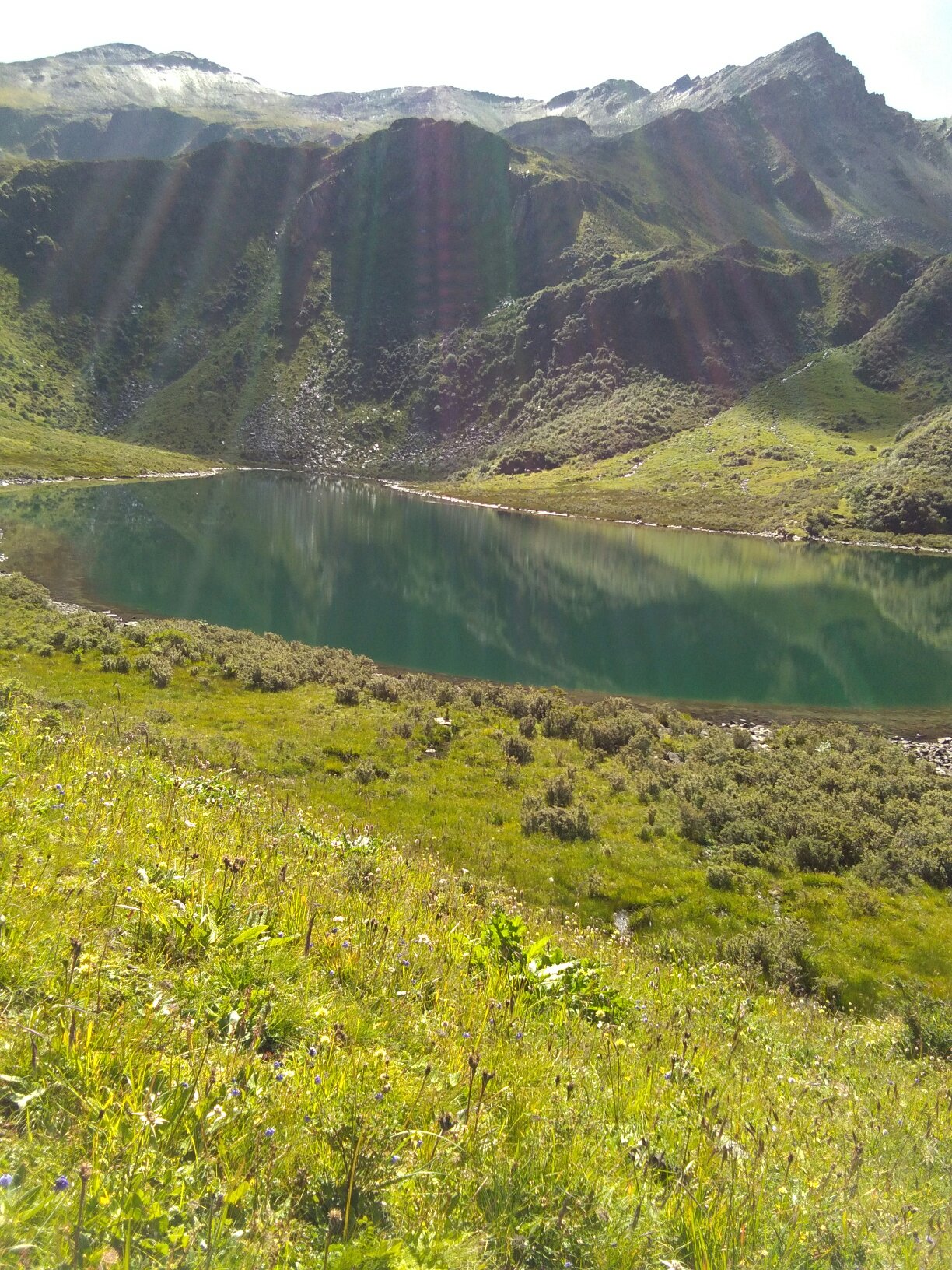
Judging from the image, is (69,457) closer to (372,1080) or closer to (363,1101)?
(372,1080)

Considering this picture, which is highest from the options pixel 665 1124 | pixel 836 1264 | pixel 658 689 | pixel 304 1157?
pixel 304 1157

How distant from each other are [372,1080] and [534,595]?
5532 cm

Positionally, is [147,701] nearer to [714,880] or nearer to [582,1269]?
[714,880]

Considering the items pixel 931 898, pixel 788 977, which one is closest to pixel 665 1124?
pixel 788 977

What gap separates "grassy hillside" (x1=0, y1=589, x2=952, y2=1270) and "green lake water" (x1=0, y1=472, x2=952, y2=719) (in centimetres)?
2955

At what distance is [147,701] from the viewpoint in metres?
25.0

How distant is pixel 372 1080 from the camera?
361 cm

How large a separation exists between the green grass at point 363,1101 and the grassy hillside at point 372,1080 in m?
0.02

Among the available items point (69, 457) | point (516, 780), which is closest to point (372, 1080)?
point (516, 780)

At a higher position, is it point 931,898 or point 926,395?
point 926,395

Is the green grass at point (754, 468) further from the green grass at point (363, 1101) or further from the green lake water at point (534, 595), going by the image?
the green grass at point (363, 1101)

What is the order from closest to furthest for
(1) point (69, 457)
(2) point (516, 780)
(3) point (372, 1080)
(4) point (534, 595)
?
1. (3) point (372, 1080)
2. (2) point (516, 780)
3. (4) point (534, 595)
4. (1) point (69, 457)

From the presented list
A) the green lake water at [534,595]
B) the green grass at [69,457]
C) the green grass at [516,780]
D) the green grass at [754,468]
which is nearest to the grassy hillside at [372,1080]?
the green grass at [516,780]

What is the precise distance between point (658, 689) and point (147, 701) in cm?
2550
